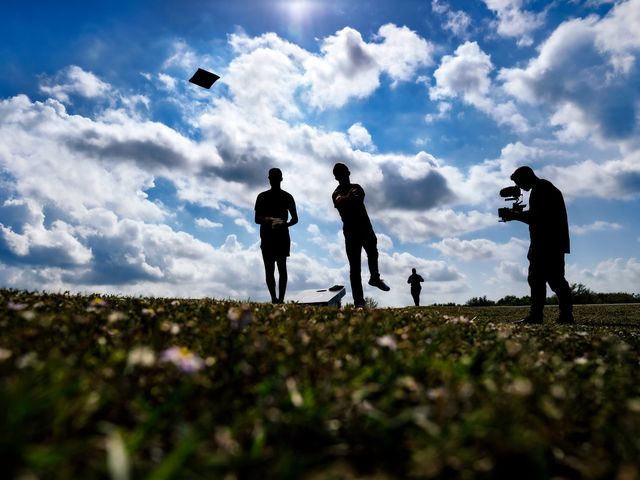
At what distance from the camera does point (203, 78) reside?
9.70 m

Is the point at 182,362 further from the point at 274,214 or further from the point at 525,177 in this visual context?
the point at 525,177

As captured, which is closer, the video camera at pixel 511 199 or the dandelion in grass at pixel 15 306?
the dandelion in grass at pixel 15 306

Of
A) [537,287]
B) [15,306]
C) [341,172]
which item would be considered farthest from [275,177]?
[15,306]

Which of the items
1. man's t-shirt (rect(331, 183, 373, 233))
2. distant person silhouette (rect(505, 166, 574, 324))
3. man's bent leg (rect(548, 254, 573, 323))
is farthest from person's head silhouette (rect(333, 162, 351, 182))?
man's bent leg (rect(548, 254, 573, 323))

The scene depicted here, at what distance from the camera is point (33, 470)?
4.89 feet

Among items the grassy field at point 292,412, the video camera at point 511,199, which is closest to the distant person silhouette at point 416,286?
the video camera at point 511,199

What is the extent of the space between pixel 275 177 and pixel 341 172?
1686 millimetres

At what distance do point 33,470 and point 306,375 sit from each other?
4.81 feet

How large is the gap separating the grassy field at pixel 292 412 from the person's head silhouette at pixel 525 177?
6927 millimetres

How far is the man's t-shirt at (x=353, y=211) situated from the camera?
9.45 m

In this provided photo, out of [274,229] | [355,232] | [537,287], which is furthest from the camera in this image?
[274,229]

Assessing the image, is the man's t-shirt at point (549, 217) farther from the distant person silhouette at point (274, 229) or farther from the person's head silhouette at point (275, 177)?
the person's head silhouette at point (275, 177)

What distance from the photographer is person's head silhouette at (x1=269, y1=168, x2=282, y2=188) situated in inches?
417

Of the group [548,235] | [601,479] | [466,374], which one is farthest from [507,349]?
[548,235]
